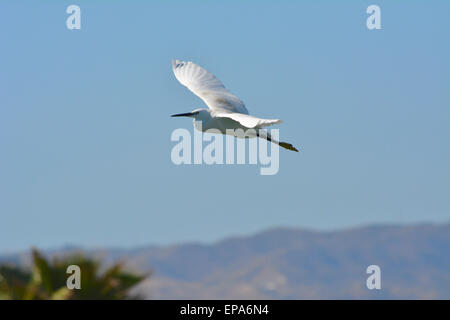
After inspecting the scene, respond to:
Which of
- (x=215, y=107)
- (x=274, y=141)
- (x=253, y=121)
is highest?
A: (x=215, y=107)

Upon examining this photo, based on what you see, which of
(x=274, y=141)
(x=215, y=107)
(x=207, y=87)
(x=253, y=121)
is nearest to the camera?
(x=253, y=121)

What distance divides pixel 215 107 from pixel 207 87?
64.1 inches

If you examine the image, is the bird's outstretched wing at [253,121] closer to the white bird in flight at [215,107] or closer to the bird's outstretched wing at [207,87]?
the white bird in flight at [215,107]

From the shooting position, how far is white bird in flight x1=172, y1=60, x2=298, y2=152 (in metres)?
16.0

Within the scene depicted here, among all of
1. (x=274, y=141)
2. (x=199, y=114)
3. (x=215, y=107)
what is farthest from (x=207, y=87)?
(x=274, y=141)

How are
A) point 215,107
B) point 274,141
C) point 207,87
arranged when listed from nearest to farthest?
point 274,141 → point 215,107 → point 207,87

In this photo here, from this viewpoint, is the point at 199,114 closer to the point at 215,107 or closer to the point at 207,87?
the point at 215,107

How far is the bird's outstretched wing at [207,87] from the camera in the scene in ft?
59.9

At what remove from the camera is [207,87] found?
19.6 meters

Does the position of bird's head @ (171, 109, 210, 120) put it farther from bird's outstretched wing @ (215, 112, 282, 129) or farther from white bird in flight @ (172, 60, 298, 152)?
bird's outstretched wing @ (215, 112, 282, 129)
